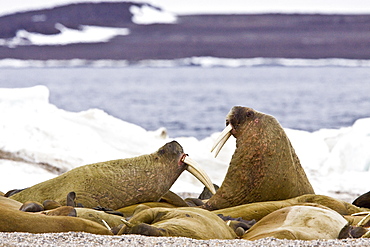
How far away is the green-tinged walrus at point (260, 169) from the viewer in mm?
6445

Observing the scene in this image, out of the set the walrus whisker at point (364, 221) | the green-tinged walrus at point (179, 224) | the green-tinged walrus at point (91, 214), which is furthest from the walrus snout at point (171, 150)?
the walrus whisker at point (364, 221)

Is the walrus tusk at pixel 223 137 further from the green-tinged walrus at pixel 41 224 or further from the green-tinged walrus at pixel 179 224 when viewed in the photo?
the green-tinged walrus at pixel 41 224

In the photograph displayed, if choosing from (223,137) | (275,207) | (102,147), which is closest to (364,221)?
(275,207)

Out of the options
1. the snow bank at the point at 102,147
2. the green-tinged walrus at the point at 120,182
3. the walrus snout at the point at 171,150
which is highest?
the walrus snout at the point at 171,150

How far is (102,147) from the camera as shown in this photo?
1217cm

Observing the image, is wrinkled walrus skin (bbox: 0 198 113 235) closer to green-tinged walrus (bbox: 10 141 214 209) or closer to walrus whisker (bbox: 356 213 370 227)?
green-tinged walrus (bbox: 10 141 214 209)

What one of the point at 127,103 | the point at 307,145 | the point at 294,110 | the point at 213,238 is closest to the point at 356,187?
the point at 307,145

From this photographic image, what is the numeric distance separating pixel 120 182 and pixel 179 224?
1891 millimetres

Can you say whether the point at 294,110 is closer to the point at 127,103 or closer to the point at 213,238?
the point at 127,103

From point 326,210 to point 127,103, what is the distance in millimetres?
41188

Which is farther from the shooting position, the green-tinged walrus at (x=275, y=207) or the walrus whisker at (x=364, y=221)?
the green-tinged walrus at (x=275, y=207)

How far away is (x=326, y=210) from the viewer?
5168 mm

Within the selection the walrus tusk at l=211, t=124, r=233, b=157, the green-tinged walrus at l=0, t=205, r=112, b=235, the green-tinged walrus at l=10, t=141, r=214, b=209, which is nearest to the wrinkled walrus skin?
the green-tinged walrus at l=0, t=205, r=112, b=235

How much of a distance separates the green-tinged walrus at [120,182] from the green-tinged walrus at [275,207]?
75 centimetres
